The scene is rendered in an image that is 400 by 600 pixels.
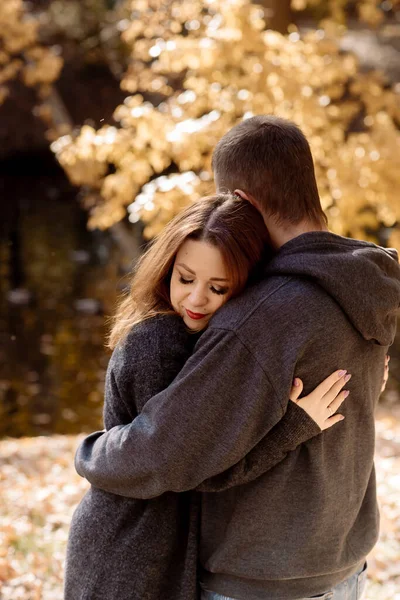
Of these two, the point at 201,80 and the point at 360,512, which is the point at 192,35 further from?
the point at 360,512

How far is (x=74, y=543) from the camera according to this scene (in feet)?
5.90

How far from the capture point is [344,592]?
193 cm

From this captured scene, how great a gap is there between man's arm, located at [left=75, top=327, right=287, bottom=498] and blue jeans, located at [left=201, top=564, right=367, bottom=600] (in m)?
0.32

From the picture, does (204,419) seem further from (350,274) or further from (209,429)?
(350,274)

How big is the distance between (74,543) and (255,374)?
60 cm

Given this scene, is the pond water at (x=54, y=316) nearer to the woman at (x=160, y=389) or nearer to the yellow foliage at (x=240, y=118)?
the yellow foliage at (x=240, y=118)

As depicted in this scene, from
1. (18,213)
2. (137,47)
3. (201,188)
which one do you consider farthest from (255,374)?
(18,213)

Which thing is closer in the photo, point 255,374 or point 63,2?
point 255,374

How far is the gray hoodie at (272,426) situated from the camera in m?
1.59

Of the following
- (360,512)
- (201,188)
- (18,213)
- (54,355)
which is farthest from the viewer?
(18,213)

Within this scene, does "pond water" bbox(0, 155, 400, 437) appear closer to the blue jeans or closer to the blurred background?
the blurred background

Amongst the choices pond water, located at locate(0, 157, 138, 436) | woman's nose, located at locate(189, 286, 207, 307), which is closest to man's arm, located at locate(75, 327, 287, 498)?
woman's nose, located at locate(189, 286, 207, 307)

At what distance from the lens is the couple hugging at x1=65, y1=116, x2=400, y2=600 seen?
5.27ft

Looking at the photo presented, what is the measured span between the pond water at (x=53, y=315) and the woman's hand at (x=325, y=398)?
109 inches
